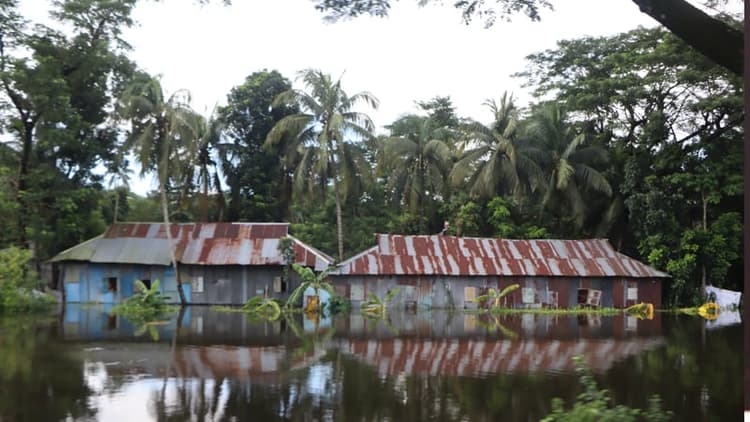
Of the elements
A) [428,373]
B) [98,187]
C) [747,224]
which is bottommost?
[428,373]

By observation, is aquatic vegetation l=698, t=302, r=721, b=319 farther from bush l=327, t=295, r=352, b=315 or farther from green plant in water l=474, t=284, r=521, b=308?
bush l=327, t=295, r=352, b=315

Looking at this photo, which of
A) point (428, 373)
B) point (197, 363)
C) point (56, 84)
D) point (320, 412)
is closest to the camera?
point (320, 412)

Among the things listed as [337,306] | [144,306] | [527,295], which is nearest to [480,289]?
[527,295]

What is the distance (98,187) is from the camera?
2989cm

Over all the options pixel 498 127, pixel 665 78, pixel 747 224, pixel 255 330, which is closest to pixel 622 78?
A: pixel 665 78

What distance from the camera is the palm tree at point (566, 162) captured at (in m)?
29.1

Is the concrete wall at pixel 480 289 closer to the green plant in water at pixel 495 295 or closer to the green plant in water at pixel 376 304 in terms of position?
the green plant in water at pixel 495 295

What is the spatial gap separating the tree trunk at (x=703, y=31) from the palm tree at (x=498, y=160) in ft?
77.5

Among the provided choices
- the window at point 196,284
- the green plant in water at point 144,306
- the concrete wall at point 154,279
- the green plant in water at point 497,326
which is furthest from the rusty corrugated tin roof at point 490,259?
the green plant in water at point 144,306

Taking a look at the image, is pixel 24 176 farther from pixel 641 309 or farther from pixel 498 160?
pixel 641 309

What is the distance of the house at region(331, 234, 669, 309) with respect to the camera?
2580cm

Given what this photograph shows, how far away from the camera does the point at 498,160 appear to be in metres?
29.9

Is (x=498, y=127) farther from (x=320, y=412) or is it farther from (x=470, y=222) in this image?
(x=320, y=412)

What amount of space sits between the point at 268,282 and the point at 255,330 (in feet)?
30.0
